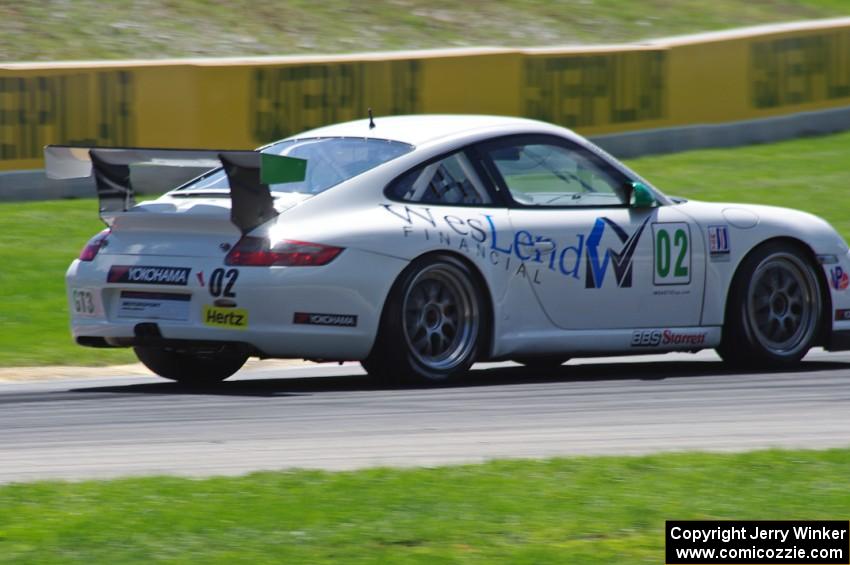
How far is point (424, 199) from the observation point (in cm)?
932

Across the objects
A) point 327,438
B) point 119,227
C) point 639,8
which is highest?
point 639,8

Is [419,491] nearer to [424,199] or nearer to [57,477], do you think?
[57,477]

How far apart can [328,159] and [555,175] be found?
4.35 ft

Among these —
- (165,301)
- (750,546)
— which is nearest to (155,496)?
(750,546)

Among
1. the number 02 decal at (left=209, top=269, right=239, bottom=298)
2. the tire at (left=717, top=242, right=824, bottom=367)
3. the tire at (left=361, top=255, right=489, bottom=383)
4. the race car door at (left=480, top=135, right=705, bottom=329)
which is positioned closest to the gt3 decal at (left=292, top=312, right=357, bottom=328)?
the tire at (left=361, top=255, right=489, bottom=383)

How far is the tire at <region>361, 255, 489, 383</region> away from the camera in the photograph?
8.95 m

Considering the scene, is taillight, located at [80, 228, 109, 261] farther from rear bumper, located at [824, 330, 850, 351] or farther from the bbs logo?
rear bumper, located at [824, 330, 850, 351]

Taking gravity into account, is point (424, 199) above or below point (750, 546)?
above

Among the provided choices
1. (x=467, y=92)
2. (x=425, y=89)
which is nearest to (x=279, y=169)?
(x=425, y=89)

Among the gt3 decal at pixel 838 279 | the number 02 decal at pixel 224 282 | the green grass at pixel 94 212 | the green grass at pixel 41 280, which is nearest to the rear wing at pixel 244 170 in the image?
the number 02 decal at pixel 224 282

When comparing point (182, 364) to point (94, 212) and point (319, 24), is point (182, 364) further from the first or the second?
point (319, 24)

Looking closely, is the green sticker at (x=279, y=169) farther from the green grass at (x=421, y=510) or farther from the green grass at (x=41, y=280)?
the green grass at (x=41, y=280)

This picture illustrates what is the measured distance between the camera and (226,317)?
8711mm

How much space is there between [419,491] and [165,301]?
10.6ft
